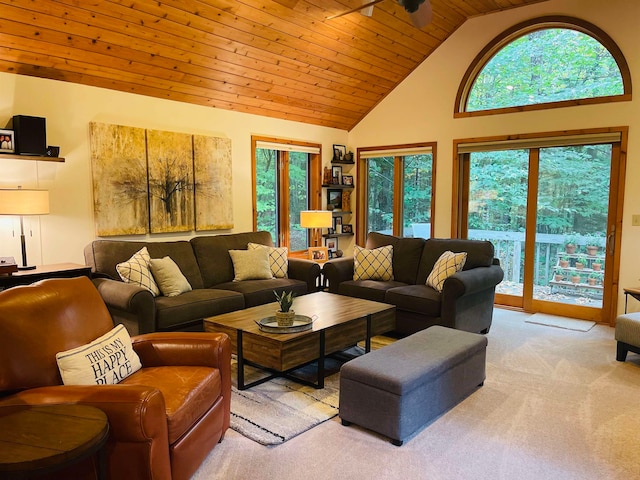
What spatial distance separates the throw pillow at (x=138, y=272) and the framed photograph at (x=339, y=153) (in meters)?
3.45

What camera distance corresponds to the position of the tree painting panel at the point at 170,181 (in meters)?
4.82

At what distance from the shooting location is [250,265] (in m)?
5.02

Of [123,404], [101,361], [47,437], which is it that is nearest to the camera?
[47,437]

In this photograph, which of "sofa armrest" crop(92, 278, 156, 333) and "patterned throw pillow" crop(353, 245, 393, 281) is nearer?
"sofa armrest" crop(92, 278, 156, 333)

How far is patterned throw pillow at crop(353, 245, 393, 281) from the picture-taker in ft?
16.6

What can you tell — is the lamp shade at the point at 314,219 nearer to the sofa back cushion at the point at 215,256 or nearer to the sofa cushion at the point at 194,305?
the sofa back cushion at the point at 215,256

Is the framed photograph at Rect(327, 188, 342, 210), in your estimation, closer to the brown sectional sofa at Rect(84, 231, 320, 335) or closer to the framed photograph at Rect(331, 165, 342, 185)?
the framed photograph at Rect(331, 165, 342, 185)

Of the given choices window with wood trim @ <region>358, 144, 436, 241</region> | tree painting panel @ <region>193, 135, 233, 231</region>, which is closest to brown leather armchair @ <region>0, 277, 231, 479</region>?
tree painting panel @ <region>193, 135, 233, 231</region>

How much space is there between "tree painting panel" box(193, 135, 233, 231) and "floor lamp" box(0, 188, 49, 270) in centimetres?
169

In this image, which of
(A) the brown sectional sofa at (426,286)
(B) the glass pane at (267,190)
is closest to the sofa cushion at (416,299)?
(A) the brown sectional sofa at (426,286)

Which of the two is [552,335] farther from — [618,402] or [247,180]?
[247,180]

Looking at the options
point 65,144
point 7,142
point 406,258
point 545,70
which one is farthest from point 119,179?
point 545,70

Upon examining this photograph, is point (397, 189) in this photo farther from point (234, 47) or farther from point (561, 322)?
point (234, 47)

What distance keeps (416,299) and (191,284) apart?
2136 millimetres
